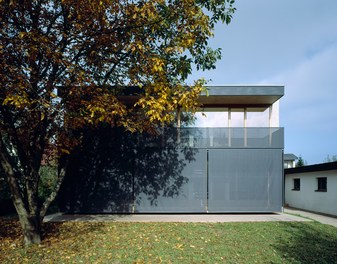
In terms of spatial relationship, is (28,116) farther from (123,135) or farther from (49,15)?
(123,135)

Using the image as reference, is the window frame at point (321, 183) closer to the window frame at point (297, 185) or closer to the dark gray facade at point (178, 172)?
the window frame at point (297, 185)

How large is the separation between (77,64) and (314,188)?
45.3 feet

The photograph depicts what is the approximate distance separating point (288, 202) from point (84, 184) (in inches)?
512

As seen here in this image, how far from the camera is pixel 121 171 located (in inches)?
502

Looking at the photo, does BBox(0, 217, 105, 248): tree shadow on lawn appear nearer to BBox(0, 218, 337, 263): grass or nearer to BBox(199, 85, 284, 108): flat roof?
BBox(0, 218, 337, 263): grass

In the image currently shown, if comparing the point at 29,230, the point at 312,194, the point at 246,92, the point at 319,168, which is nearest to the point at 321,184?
the point at 312,194

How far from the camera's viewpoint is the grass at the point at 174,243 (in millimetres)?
6520

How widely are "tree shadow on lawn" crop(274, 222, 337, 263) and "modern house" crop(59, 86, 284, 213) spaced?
113 inches

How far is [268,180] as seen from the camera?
1279cm

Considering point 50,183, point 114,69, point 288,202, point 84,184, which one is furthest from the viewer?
point 288,202

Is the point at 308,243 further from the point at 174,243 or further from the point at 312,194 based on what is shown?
the point at 312,194

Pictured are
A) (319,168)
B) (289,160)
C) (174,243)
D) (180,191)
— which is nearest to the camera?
(174,243)

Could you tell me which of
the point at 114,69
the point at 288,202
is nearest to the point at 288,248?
the point at 114,69

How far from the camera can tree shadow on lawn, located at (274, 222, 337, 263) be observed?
673 cm
